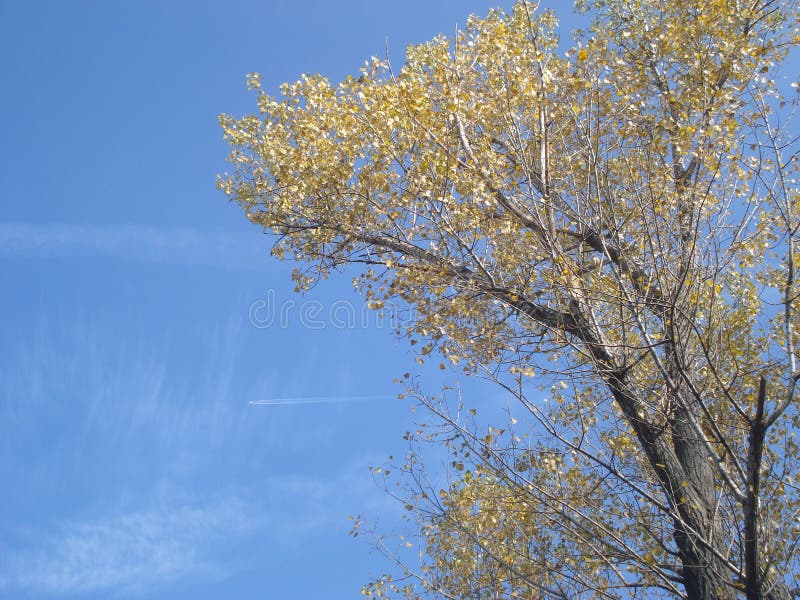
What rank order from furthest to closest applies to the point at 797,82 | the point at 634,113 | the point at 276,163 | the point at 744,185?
1. the point at 276,163
2. the point at 634,113
3. the point at 744,185
4. the point at 797,82

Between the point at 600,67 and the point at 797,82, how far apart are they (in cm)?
198

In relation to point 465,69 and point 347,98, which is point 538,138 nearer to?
point 465,69

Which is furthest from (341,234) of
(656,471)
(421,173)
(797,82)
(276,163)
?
(797,82)

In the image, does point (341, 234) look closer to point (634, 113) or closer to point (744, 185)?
point (634, 113)

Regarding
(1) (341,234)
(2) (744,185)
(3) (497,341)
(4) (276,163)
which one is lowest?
(3) (497,341)

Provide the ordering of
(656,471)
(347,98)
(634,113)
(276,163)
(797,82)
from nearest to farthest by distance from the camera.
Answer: (656,471) < (797,82) < (634,113) < (347,98) < (276,163)

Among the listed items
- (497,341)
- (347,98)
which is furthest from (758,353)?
(347,98)

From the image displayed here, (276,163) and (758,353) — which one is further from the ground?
(276,163)

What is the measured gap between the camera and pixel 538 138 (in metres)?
7.02

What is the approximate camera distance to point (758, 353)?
→ 8.31 m

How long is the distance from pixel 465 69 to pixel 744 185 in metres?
3.55

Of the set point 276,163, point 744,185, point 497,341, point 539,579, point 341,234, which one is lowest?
point 539,579

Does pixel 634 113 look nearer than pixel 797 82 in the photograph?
No

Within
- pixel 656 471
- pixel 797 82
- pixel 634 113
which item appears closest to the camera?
pixel 656 471
